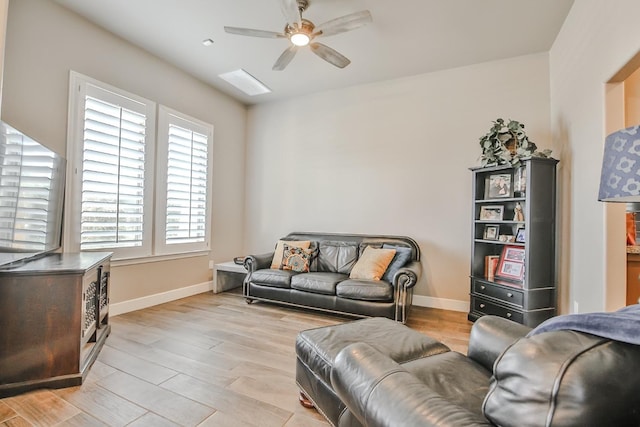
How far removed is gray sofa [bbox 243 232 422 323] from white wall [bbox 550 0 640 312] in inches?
54.5

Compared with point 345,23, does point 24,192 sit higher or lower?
lower

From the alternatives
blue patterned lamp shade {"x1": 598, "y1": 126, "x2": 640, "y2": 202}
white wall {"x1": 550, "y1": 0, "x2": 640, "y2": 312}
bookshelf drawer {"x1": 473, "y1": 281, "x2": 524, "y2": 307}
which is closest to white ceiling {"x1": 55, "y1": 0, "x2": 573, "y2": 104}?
white wall {"x1": 550, "y1": 0, "x2": 640, "y2": 312}

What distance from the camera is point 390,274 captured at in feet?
11.1

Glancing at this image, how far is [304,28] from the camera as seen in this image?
2.67m

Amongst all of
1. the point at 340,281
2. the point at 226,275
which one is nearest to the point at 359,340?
the point at 340,281

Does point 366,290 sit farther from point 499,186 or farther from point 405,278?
point 499,186

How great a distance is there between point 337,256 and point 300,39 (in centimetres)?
251

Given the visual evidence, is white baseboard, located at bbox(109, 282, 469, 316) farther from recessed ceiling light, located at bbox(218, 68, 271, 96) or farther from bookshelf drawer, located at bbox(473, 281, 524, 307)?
recessed ceiling light, located at bbox(218, 68, 271, 96)

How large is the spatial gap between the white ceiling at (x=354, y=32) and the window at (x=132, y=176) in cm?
70

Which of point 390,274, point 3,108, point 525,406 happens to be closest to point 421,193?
point 390,274

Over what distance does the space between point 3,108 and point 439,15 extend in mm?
3864

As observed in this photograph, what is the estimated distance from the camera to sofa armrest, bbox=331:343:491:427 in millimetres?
812

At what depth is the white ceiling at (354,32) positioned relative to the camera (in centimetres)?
279

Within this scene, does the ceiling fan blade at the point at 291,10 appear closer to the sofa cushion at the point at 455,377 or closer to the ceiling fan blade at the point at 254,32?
the ceiling fan blade at the point at 254,32
